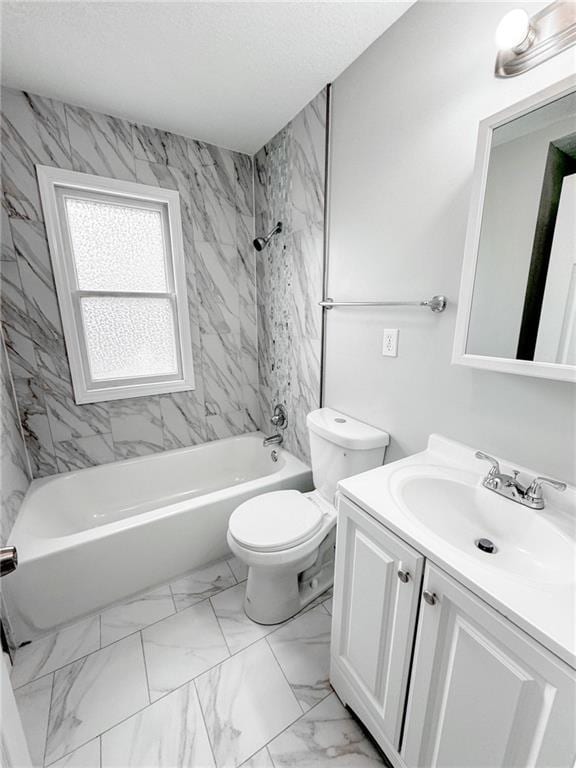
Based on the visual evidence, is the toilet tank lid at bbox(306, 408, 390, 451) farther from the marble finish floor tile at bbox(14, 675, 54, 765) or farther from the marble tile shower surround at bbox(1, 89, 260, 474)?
the marble finish floor tile at bbox(14, 675, 54, 765)

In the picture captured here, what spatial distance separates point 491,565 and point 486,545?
187mm

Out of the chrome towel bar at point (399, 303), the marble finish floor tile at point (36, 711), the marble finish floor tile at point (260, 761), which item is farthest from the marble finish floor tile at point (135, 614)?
the chrome towel bar at point (399, 303)

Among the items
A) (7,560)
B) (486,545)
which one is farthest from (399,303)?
(7,560)

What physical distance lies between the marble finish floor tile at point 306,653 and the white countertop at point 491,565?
860 mm

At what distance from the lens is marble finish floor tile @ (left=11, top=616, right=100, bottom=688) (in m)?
1.28

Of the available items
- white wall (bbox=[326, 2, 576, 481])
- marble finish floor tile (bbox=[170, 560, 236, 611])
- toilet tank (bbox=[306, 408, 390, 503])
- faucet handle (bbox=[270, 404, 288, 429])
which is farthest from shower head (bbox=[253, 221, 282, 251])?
marble finish floor tile (bbox=[170, 560, 236, 611])

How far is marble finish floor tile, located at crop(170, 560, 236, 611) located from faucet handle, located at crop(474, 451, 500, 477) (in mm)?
1399

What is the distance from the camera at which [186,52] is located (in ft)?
4.41

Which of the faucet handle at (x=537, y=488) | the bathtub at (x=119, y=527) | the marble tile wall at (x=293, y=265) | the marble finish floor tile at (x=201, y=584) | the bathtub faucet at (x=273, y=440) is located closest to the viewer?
the faucet handle at (x=537, y=488)

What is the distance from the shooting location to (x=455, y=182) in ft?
3.48

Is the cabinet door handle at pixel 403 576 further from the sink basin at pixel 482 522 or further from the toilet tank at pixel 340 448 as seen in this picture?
the toilet tank at pixel 340 448

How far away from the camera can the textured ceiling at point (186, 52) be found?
1.17 metres

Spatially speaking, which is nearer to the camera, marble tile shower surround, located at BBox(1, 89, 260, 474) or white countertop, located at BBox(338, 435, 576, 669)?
white countertop, located at BBox(338, 435, 576, 669)

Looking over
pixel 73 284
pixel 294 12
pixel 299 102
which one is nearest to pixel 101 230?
pixel 73 284
